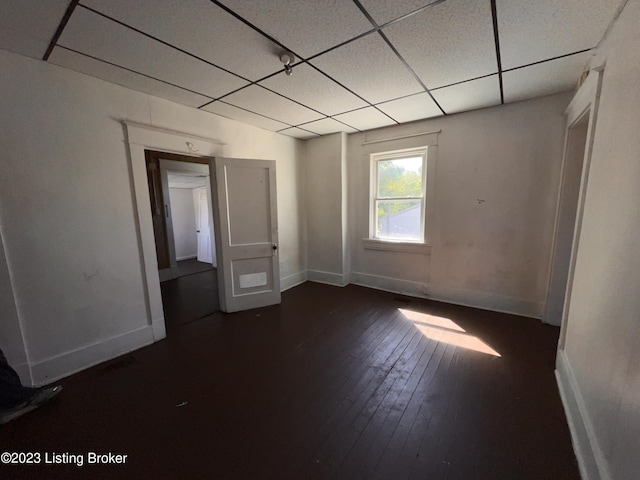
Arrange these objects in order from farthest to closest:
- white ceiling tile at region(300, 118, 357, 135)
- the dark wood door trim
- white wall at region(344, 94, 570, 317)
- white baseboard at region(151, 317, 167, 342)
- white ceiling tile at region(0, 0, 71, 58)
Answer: the dark wood door trim < white ceiling tile at region(300, 118, 357, 135) < white wall at region(344, 94, 570, 317) < white baseboard at region(151, 317, 167, 342) < white ceiling tile at region(0, 0, 71, 58)

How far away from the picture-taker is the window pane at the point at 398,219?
3.68 meters

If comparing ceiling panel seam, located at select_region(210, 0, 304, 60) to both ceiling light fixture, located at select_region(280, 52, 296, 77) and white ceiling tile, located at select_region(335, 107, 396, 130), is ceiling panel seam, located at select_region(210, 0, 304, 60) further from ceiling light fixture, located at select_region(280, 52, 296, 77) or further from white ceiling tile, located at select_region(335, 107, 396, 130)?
white ceiling tile, located at select_region(335, 107, 396, 130)

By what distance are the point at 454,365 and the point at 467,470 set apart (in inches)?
37.0

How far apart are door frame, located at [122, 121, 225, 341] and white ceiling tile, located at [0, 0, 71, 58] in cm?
68

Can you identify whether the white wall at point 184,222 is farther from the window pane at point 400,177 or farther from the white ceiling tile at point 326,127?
the window pane at point 400,177

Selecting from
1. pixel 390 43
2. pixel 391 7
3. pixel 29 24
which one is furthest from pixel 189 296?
pixel 391 7

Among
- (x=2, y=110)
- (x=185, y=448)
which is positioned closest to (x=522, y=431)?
(x=185, y=448)

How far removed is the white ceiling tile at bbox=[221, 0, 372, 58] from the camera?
136cm

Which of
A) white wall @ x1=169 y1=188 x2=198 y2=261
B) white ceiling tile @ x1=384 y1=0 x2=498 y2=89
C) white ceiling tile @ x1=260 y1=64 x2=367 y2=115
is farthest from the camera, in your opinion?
white wall @ x1=169 y1=188 x2=198 y2=261

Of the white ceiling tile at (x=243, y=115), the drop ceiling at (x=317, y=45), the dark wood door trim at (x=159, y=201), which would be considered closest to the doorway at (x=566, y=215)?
the drop ceiling at (x=317, y=45)

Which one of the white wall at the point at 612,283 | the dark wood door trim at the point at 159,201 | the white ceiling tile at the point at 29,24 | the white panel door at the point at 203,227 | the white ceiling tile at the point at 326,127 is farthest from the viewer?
the white panel door at the point at 203,227

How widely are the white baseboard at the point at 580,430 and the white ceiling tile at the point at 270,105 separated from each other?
3325 millimetres

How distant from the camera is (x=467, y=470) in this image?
1275 millimetres

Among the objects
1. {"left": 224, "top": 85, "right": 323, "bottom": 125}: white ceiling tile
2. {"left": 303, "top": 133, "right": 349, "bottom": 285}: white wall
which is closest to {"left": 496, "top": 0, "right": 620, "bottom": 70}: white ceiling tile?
{"left": 224, "top": 85, "right": 323, "bottom": 125}: white ceiling tile
